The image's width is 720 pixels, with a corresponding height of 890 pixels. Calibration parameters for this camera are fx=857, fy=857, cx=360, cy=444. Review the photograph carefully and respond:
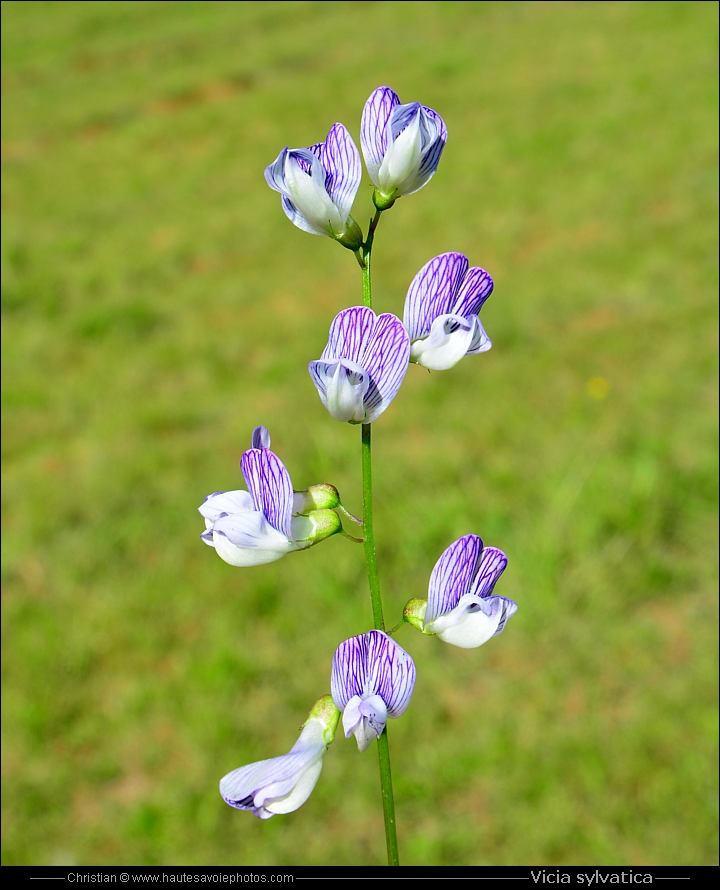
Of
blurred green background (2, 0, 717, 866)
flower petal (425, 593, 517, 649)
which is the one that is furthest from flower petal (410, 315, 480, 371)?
blurred green background (2, 0, 717, 866)

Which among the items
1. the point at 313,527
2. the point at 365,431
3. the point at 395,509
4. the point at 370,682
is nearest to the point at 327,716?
the point at 370,682

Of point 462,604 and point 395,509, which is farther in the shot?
point 395,509

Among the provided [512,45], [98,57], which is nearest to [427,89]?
[512,45]

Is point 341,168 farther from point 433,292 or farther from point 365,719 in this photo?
point 365,719

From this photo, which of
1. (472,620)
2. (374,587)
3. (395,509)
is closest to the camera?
(374,587)

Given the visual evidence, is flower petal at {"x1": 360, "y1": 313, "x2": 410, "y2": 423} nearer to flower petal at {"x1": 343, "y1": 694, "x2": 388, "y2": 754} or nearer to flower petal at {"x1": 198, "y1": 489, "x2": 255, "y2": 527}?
flower petal at {"x1": 198, "y1": 489, "x2": 255, "y2": 527}

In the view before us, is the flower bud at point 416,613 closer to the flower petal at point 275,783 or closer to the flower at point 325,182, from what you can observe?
the flower petal at point 275,783

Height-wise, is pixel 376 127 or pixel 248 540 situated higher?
pixel 376 127
